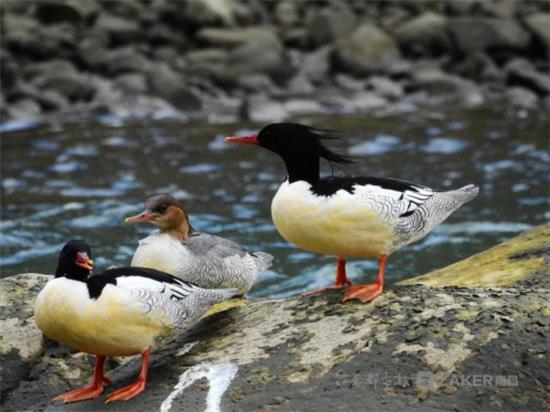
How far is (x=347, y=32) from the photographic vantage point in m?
22.7

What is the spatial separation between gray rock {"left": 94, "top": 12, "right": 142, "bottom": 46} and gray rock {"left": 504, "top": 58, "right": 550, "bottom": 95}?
753 cm

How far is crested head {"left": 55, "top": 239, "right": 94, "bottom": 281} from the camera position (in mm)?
5148

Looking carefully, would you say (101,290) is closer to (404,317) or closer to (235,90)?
(404,317)

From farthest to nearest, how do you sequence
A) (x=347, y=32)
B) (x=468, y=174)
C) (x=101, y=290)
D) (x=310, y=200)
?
(x=347, y=32) < (x=468, y=174) < (x=310, y=200) < (x=101, y=290)

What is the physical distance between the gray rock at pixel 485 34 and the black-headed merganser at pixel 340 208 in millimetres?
16627

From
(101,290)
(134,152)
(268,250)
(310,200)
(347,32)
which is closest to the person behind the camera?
(101,290)

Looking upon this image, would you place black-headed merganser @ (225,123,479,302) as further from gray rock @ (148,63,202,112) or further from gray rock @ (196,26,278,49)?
gray rock @ (196,26,278,49)

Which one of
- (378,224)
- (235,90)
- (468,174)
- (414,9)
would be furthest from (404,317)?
(414,9)

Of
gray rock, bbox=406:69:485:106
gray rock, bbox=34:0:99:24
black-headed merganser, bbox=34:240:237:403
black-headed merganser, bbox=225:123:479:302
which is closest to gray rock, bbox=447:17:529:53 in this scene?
gray rock, bbox=406:69:485:106

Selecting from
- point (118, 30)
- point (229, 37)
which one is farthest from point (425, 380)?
point (118, 30)

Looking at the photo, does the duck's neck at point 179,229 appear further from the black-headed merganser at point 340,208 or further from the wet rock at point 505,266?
the wet rock at point 505,266

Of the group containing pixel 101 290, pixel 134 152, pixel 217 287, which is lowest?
pixel 134 152

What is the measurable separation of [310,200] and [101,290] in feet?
3.93

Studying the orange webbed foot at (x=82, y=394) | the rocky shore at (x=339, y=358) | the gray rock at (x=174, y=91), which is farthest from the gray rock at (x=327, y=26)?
the orange webbed foot at (x=82, y=394)
